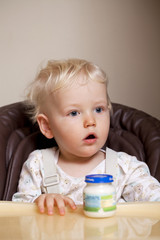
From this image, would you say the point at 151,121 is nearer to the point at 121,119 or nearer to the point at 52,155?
the point at 121,119

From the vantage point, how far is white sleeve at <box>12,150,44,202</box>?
120 cm

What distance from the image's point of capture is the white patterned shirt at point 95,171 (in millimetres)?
1176

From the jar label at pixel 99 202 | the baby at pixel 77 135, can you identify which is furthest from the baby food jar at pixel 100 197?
the baby at pixel 77 135

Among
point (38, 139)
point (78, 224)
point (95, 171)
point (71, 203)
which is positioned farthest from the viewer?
point (38, 139)

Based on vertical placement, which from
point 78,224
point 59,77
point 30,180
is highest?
point 59,77

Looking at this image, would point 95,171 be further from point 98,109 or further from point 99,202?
point 99,202

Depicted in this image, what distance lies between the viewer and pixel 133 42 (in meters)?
1.87

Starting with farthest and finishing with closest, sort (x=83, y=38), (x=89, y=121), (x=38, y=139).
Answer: (x=83, y=38), (x=38, y=139), (x=89, y=121)

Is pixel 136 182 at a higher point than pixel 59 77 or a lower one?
lower

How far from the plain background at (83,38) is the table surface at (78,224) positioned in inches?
41.5

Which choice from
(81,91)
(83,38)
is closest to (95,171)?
(81,91)

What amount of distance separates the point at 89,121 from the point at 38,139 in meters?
0.37

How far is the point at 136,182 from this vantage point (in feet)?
3.88

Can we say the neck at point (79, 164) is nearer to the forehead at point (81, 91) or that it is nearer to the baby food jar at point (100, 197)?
the forehead at point (81, 91)
